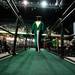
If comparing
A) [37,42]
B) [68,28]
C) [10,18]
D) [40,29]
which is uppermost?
[10,18]

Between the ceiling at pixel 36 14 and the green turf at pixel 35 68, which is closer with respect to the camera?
the green turf at pixel 35 68

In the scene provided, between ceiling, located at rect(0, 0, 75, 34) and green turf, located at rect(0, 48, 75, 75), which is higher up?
ceiling, located at rect(0, 0, 75, 34)

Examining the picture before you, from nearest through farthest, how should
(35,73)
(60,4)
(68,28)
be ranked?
(35,73) → (60,4) → (68,28)

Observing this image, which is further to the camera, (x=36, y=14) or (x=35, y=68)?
(x=36, y=14)

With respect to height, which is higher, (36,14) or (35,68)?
(36,14)

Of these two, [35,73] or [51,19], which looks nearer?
[35,73]

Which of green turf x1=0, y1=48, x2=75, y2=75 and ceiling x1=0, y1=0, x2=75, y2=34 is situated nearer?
green turf x1=0, y1=48, x2=75, y2=75

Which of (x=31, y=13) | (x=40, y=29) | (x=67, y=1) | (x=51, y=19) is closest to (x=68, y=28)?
(x=51, y=19)

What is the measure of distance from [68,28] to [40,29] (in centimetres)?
1476

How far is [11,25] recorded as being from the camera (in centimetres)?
1950

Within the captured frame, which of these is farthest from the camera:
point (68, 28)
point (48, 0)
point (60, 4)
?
point (68, 28)

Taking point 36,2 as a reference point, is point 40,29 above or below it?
below

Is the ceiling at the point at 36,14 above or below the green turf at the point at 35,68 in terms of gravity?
above

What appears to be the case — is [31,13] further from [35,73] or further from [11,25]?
[35,73]
